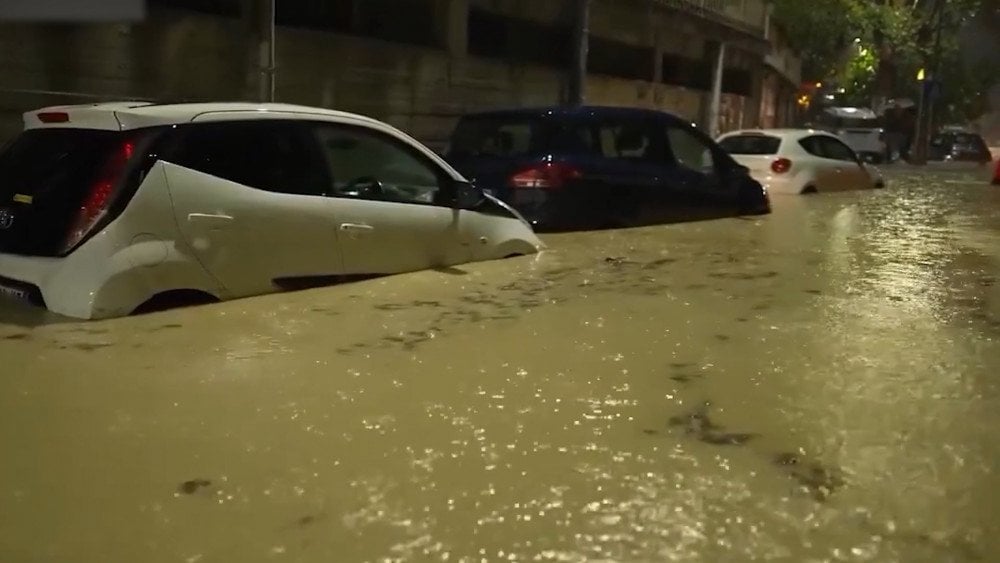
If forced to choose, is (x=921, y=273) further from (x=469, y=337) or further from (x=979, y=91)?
(x=979, y=91)

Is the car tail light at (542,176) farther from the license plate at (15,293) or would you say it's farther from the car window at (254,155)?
the license plate at (15,293)

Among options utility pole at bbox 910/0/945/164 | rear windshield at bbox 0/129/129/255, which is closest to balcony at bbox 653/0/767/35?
utility pole at bbox 910/0/945/164

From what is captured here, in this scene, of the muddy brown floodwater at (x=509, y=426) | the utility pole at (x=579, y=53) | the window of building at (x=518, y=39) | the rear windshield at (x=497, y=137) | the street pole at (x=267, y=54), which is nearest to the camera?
the muddy brown floodwater at (x=509, y=426)

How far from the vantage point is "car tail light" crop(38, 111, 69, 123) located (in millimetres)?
5984

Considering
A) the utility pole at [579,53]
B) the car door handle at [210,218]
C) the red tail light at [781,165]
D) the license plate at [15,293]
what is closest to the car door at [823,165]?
the red tail light at [781,165]

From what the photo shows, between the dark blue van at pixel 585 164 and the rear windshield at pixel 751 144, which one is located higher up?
the rear windshield at pixel 751 144

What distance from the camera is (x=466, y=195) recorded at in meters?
7.56

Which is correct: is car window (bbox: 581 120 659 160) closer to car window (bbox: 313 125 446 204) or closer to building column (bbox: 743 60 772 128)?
car window (bbox: 313 125 446 204)

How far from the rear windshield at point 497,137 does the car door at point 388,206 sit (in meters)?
2.34

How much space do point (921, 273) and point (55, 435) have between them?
661 centimetres

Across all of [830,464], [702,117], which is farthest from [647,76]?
[830,464]

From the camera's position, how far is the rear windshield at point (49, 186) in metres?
5.72

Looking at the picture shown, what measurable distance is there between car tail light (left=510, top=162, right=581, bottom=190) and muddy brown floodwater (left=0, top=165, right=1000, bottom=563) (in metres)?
2.45

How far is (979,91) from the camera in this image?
44.9 metres
